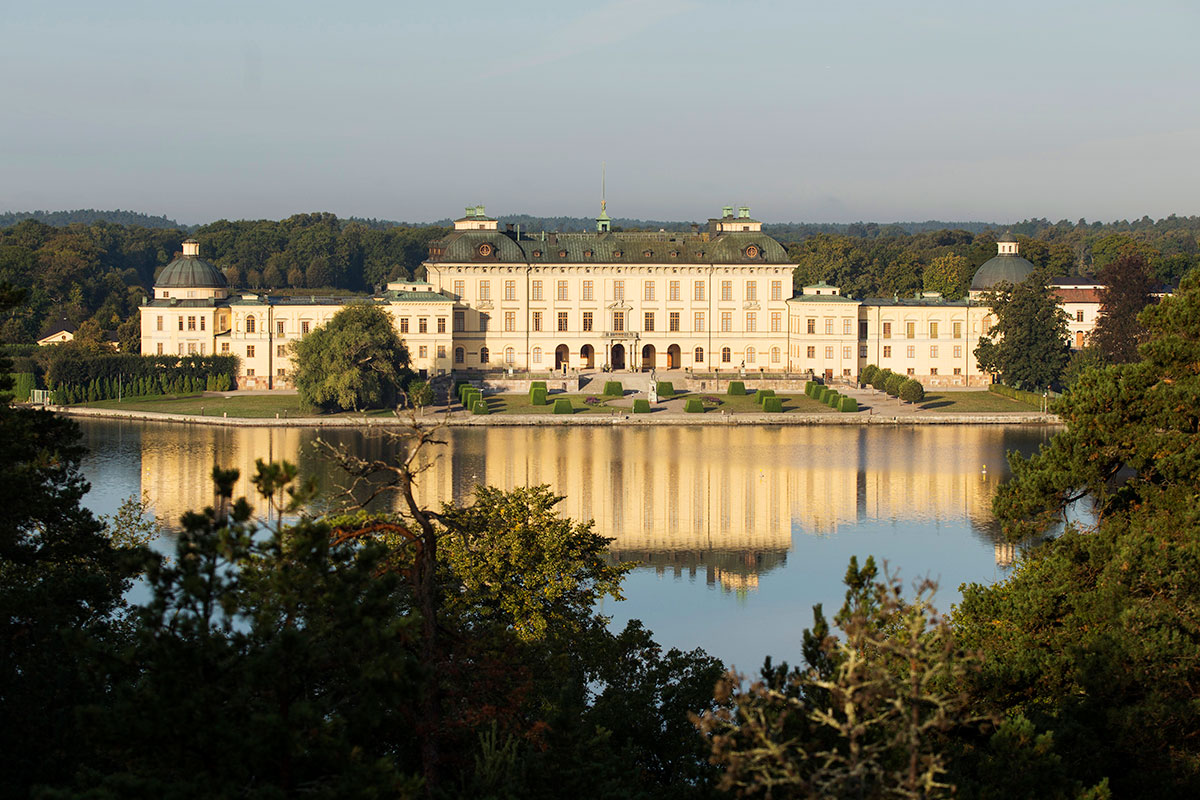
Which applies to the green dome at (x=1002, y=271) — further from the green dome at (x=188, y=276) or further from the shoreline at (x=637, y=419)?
the green dome at (x=188, y=276)

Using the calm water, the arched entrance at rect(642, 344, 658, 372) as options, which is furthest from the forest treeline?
the calm water

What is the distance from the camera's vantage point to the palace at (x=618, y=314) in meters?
65.3

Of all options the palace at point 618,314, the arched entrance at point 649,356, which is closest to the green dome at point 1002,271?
the palace at point 618,314

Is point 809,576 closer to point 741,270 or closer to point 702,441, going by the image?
point 702,441

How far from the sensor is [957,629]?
17.6 m

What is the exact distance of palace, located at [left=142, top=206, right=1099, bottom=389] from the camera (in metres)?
65.3

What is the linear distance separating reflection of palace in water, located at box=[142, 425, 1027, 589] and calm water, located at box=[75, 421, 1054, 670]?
8 centimetres

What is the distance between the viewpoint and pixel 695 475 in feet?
137

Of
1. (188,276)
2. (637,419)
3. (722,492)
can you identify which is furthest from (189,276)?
(722,492)

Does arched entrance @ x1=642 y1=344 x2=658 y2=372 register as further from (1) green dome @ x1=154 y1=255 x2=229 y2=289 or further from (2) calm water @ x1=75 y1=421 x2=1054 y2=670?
(1) green dome @ x1=154 y1=255 x2=229 y2=289

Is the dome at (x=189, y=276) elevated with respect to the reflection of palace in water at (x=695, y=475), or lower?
elevated

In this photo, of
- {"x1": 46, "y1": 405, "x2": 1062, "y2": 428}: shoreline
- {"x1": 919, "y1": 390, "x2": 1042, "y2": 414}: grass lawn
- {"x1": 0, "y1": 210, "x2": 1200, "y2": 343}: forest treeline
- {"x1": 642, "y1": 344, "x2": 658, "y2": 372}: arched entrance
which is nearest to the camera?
Answer: {"x1": 46, "y1": 405, "x2": 1062, "y2": 428}: shoreline

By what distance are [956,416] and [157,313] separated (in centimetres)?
3706

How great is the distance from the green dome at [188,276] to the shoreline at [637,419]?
10895 mm
